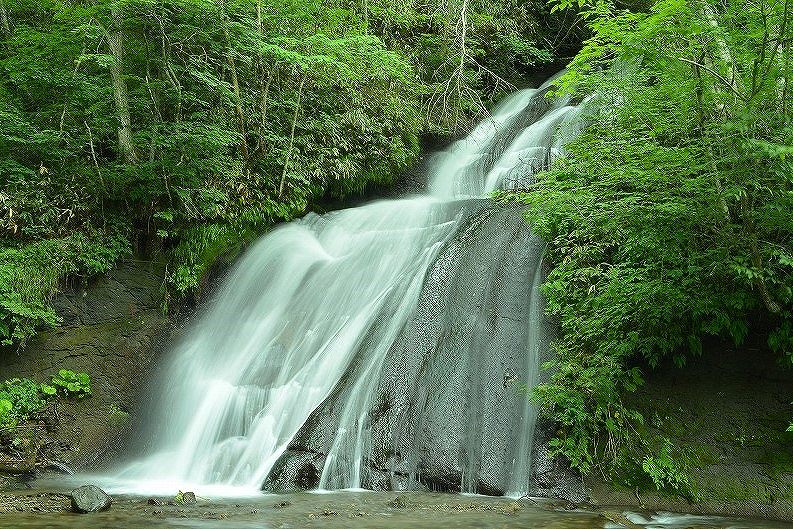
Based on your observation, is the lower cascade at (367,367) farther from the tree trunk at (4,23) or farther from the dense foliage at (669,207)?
the tree trunk at (4,23)

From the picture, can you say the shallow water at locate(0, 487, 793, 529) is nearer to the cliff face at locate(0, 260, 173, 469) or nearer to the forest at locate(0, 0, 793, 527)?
the forest at locate(0, 0, 793, 527)

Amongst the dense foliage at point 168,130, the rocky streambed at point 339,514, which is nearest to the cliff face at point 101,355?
the dense foliage at point 168,130

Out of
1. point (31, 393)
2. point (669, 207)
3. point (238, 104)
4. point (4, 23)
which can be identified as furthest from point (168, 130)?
point (669, 207)

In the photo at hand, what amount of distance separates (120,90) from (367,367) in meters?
5.47

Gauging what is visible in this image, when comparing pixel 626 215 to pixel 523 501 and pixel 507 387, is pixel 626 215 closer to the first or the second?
pixel 507 387

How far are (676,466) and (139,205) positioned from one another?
780 centimetres

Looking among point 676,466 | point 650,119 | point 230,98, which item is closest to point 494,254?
point 650,119

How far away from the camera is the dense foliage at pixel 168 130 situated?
8.23 meters

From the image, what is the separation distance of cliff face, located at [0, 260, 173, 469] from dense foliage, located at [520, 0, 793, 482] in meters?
5.13

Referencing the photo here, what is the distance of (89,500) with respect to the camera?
4754 millimetres

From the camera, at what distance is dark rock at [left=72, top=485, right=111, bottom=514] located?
15.4 ft

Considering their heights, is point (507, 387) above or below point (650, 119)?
below

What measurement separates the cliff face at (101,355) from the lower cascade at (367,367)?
1.58 ft

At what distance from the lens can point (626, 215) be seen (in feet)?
19.2
